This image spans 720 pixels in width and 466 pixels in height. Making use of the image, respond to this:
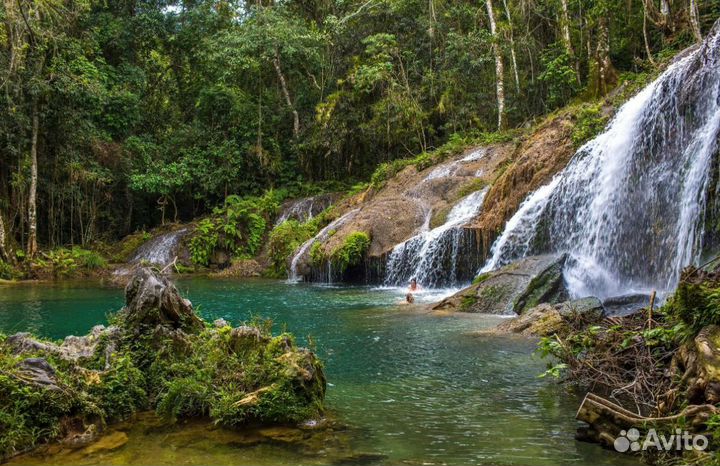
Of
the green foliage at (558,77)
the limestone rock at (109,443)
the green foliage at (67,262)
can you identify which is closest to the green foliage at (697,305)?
the limestone rock at (109,443)

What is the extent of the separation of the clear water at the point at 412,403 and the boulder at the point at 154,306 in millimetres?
1410

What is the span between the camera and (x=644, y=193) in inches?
500

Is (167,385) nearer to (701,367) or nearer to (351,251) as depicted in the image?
(701,367)

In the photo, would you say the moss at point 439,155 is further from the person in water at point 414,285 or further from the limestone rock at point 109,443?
the limestone rock at point 109,443

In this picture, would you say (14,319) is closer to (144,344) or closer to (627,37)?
(144,344)

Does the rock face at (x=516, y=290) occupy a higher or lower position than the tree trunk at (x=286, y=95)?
lower

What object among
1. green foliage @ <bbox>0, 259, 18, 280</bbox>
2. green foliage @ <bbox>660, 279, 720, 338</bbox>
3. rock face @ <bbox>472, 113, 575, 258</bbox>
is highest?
rock face @ <bbox>472, 113, 575, 258</bbox>

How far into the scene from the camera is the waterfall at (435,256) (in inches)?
673

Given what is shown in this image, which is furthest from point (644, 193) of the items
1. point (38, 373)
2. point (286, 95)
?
point (286, 95)

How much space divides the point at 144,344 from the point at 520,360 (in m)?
4.49

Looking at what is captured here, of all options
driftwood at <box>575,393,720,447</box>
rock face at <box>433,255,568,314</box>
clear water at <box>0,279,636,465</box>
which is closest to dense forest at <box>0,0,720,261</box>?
rock face at <box>433,255,568,314</box>

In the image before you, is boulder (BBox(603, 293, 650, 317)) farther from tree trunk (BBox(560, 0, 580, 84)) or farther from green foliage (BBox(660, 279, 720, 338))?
tree trunk (BBox(560, 0, 580, 84))

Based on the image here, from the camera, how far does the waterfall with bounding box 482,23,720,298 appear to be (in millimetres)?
11328

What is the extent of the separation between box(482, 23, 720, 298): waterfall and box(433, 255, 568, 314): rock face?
550 mm
